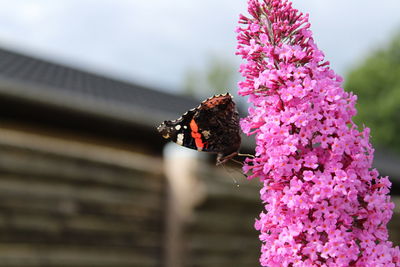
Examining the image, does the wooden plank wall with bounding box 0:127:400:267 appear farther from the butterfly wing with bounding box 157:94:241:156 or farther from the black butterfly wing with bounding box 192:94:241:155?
the black butterfly wing with bounding box 192:94:241:155

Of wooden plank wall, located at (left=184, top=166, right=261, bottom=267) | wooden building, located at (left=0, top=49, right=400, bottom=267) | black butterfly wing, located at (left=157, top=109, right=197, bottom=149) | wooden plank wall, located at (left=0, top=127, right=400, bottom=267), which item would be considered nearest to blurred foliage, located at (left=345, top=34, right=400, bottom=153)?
wooden plank wall, located at (left=184, top=166, right=261, bottom=267)

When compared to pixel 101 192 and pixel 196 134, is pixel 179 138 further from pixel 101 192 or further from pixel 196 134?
pixel 101 192

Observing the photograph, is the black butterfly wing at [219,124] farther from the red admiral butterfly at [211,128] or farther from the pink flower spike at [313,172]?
the pink flower spike at [313,172]

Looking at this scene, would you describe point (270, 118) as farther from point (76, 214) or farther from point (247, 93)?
point (76, 214)

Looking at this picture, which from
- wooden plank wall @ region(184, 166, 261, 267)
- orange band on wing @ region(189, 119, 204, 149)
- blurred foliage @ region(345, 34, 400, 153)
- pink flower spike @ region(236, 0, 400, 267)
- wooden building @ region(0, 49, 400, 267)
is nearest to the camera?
pink flower spike @ region(236, 0, 400, 267)

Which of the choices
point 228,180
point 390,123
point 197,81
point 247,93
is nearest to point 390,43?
point 390,123

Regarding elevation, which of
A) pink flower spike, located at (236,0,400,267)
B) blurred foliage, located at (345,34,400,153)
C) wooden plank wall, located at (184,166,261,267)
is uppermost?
blurred foliage, located at (345,34,400,153)
